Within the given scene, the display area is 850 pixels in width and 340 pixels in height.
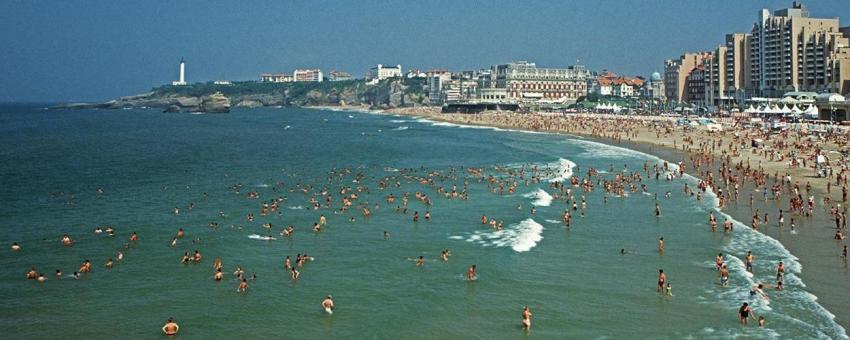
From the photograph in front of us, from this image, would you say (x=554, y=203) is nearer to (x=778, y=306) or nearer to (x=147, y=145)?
(x=778, y=306)

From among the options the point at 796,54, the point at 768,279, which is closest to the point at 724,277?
the point at 768,279

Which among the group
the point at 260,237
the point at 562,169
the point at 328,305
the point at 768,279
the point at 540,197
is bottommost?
the point at 328,305

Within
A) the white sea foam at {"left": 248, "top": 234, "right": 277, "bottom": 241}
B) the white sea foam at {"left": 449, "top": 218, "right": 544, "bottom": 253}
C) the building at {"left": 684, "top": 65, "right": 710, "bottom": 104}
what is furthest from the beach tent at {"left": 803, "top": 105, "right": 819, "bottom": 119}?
the white sea foam at {"left": 248, "top": 234, "right": 277, "bottom": 241}

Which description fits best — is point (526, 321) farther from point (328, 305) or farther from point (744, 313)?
point (744, 313)

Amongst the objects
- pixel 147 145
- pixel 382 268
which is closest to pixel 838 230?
pixel 382 268

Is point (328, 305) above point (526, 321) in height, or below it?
above

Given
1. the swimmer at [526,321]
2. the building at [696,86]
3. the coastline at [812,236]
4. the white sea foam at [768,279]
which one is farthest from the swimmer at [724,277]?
the building at [696,86]

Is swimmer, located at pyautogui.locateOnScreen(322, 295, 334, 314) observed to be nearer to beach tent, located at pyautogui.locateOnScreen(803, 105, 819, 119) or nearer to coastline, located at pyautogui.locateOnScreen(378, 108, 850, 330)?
coastline, located at pyautogui.locateOnScreen(378, 108, 850, 330)
